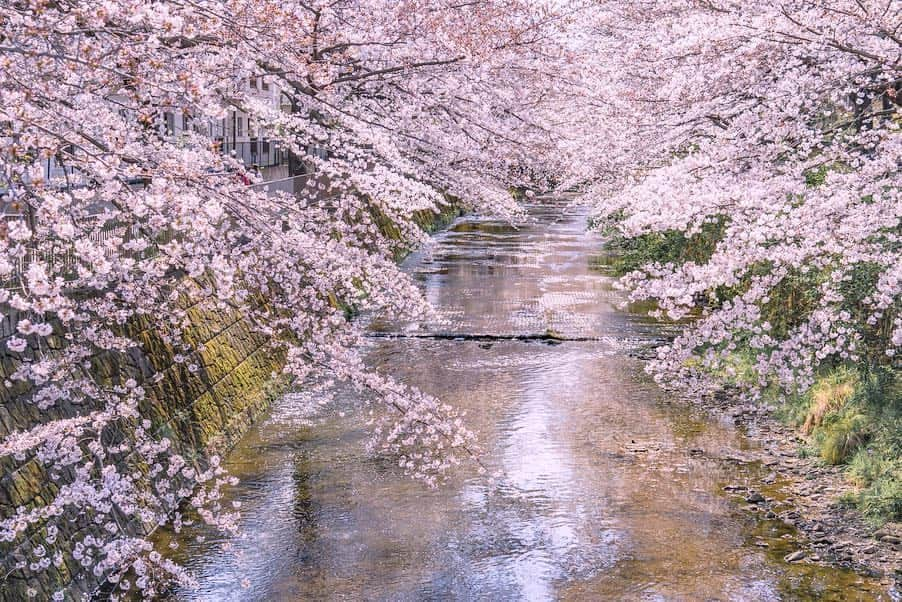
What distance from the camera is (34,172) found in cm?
463

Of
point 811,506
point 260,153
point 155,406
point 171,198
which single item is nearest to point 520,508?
point 811,506

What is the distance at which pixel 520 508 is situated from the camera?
36.9ft

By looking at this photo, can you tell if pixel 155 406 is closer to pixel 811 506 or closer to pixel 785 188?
pixel 785 188

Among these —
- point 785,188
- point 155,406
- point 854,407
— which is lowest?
point 854,407

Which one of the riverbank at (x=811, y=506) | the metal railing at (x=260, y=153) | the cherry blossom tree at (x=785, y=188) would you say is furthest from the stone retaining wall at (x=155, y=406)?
the metal railing at (x=260, y=153)

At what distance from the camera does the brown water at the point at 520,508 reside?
30.6 feet

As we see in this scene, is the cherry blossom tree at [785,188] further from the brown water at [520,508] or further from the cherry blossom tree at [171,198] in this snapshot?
the cherry blossom tree at [171,198]

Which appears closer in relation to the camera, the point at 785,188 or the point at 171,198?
the point at 171,198

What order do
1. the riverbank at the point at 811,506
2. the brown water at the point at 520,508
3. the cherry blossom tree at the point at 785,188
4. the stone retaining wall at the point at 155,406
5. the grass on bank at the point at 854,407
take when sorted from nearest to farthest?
the stone retaining wall at the point at 155,406 < the cherry blossom tree at the point at 785,188 < the brown water at the point at 520,508 < the riverbank at the point at 811,506 < the grass on bank at the point at 854,407

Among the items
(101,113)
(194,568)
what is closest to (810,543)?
(194,568)

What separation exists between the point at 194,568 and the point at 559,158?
17020 millimetres

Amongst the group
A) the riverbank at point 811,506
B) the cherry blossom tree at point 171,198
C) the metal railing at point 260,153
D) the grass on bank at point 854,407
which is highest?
the metal railing at point 260,153

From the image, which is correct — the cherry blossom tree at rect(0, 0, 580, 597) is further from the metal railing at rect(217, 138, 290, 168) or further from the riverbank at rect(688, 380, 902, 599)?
the metal railing at rect(217, 138, 290, 168)

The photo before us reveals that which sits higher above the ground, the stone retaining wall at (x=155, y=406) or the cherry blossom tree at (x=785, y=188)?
the cherry blossom tree at (x=785, y=188)
